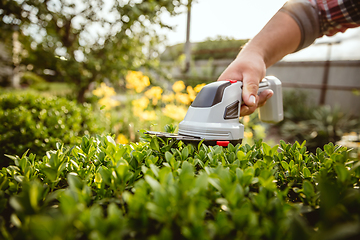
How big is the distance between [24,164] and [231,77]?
4.02 ft

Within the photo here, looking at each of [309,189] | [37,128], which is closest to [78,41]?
[37,128]

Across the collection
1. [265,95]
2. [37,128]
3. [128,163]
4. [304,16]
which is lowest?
[37,128]

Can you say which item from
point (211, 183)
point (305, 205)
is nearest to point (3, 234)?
point (211, 183)

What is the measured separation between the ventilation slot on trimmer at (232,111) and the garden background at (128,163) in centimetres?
21

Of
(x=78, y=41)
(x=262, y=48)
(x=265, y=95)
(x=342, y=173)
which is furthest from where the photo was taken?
(x=78, y=41)

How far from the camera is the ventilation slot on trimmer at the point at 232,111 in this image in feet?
4.00

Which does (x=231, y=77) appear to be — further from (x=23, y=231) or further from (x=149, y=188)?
(x=23, y=231)

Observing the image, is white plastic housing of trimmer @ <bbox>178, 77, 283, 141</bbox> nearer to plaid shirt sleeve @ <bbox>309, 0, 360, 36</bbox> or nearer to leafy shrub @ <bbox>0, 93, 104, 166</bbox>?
plaid shirt sleeve @ <bbox>309, 0, 360, 36</bbox>

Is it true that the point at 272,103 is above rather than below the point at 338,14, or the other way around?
below

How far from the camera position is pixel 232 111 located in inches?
49.4

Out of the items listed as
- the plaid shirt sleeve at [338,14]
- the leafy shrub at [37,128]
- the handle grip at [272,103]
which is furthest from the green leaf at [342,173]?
the leafy shrub at [37,128]

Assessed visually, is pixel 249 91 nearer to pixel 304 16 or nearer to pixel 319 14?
pixel 304 16

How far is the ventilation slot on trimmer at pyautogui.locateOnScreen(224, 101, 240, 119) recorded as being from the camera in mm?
1220

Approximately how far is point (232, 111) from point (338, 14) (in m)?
1.11
